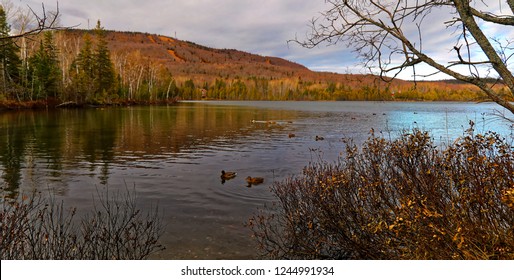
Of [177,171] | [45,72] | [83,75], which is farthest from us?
[83,75]

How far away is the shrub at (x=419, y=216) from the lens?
5090mm

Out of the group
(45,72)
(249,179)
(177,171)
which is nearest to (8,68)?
(45,72)

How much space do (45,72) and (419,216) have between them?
72.3m

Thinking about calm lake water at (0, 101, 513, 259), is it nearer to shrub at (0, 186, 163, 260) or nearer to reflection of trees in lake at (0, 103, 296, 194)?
reflection of trees in lake at (0, 103, 296, 194)

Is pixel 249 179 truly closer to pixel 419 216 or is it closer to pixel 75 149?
pixel 419 216

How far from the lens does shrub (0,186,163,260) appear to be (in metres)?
6.32

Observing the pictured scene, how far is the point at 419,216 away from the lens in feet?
16.4

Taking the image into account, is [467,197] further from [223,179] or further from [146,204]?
[223,179]

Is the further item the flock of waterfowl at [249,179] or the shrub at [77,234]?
the flock of waterfowl at [249,179]

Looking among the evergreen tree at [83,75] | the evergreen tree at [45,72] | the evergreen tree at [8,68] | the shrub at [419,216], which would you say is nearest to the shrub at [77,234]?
the shrub at [419,216]

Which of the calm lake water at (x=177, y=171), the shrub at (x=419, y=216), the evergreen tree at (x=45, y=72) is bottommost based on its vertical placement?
the calm lake water at (x=177, y=171)

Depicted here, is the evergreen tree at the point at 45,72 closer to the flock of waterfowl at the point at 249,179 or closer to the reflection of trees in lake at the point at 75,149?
the reflection of trees in lake at the point at 75,149

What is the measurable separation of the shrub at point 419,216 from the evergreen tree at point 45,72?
66.0 metres

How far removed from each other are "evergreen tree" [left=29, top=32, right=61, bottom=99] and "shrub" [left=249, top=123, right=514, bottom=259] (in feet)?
216
